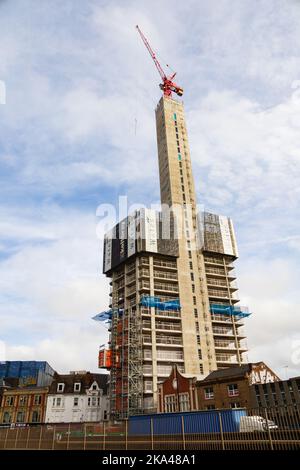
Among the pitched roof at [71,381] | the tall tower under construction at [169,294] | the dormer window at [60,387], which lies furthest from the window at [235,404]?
the dormer window at [60,387]

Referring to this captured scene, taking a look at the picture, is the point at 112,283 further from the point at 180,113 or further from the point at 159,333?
the point at 180,113

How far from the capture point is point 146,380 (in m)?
72.3

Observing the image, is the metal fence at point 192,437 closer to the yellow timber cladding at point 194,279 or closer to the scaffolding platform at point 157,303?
the scaffolding platform at point 157,303

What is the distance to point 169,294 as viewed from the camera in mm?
84438

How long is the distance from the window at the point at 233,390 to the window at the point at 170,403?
41.9ft

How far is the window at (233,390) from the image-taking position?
4809cm

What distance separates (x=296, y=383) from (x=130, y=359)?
41.4 meters

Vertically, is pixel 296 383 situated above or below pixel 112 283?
below

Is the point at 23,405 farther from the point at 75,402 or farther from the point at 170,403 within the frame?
the point at 170,403

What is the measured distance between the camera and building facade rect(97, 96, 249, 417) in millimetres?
75438

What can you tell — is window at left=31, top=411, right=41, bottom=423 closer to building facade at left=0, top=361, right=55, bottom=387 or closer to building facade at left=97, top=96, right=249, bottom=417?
building facade at left=97, top=96, right=249, bottom=417

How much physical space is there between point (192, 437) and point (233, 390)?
28.0m

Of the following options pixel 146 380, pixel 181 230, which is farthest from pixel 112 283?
pixel 146 380

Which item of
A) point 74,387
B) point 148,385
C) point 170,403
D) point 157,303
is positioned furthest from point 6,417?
point 157,303
